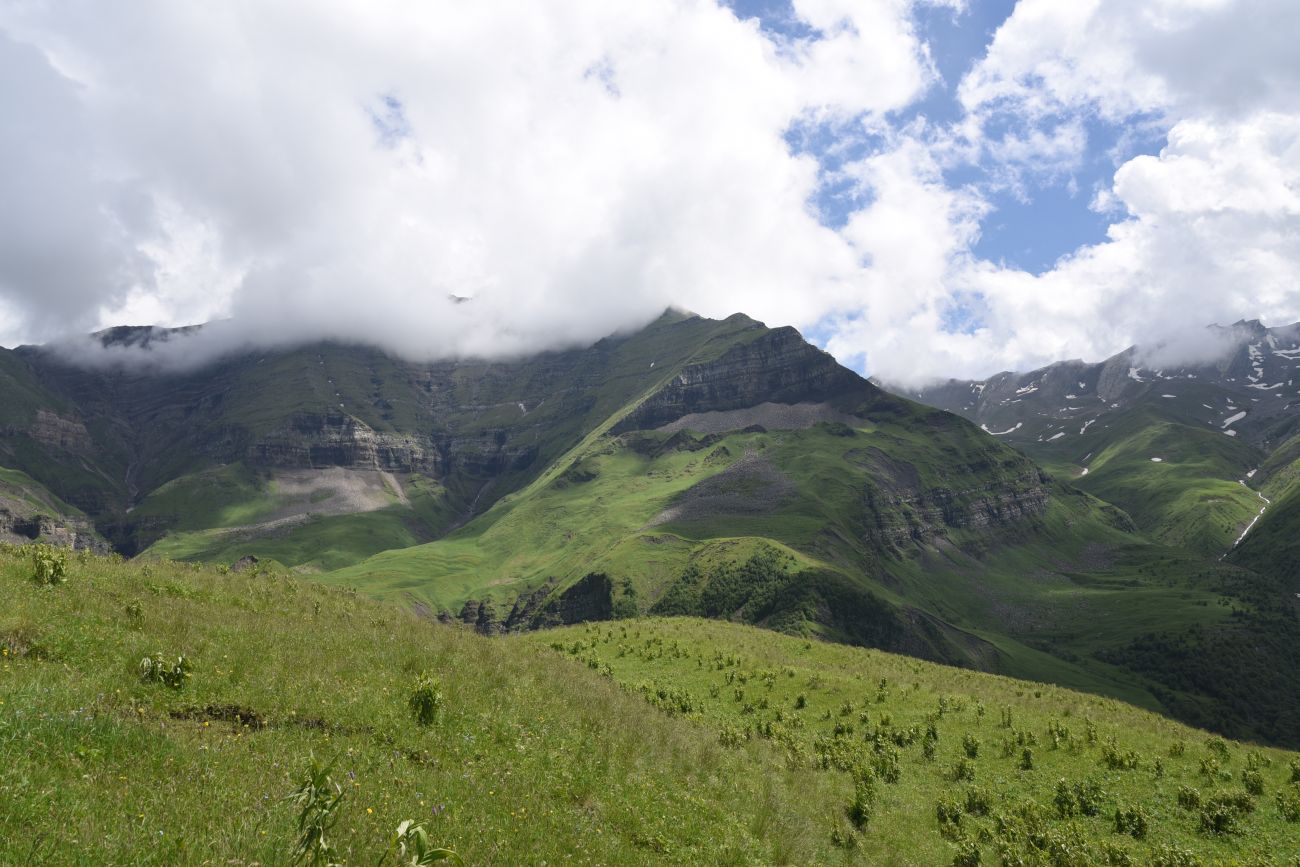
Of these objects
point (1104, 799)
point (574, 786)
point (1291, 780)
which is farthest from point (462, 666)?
point (1291, 780)

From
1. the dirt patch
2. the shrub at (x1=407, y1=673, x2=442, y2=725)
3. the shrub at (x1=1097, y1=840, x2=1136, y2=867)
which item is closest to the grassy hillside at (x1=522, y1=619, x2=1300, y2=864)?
the shrub at (x1=1097, y1=840, x2=1136, y2=867)

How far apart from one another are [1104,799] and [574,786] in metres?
17.6

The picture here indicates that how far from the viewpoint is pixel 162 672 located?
12852mm

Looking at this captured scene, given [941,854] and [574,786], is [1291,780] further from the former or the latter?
[574,786]

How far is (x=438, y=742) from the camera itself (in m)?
14.0

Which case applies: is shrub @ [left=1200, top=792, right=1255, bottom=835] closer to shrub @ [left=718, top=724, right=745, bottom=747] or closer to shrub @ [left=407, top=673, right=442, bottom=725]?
shrub @ [left=718, top=724, right=745, bottom=747]

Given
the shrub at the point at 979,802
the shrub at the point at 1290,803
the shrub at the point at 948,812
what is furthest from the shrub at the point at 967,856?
the shrub at the point at 1290,803

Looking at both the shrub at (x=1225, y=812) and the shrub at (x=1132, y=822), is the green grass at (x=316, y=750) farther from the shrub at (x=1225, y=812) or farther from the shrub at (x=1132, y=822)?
the shrub at (x=1225, y=812)

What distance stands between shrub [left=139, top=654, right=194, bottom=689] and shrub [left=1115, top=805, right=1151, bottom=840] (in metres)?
24.5

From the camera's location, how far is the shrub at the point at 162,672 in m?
12.8

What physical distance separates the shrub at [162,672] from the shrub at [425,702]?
458 centimetres

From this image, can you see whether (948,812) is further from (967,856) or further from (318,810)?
(318,810)

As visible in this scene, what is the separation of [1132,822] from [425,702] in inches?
792

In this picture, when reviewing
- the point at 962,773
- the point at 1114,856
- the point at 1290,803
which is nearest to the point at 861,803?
the point at 962,773
